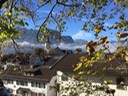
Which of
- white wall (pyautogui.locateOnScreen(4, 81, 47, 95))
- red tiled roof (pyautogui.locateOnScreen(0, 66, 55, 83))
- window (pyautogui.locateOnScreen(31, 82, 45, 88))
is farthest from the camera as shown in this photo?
red tiled roof (pyautogui.locateOnScreen(0, 66, 55, 83))

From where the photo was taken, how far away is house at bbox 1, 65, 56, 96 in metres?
37.2

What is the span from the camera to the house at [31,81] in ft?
122

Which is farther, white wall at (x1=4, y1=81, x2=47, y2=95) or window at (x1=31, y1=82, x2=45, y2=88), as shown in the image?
window at (x1=31, y1=82, x2=45, y2=88)

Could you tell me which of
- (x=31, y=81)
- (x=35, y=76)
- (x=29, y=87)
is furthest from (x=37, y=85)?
(x=29, y=87)

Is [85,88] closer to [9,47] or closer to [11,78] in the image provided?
[9,47]

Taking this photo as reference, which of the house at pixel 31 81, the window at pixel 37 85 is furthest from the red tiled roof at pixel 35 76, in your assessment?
the window at pixel 37 85

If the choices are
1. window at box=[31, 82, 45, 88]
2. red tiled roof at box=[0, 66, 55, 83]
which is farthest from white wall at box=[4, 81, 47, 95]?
red tiled roof at box=[0, 66, 55, 83]

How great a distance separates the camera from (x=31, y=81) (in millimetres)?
38844

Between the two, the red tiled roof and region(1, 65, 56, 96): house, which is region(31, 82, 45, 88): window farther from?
the red tiled roof

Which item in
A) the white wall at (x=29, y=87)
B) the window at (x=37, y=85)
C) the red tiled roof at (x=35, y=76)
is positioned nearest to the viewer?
the white wall at (x=29, y=87)

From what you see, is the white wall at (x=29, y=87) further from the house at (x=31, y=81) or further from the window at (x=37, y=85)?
the window at (x=37, y=85)

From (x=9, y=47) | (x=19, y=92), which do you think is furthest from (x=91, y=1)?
(x=19, y=92)

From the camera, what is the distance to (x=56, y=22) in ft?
29.9

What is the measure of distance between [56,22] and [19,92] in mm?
33389
